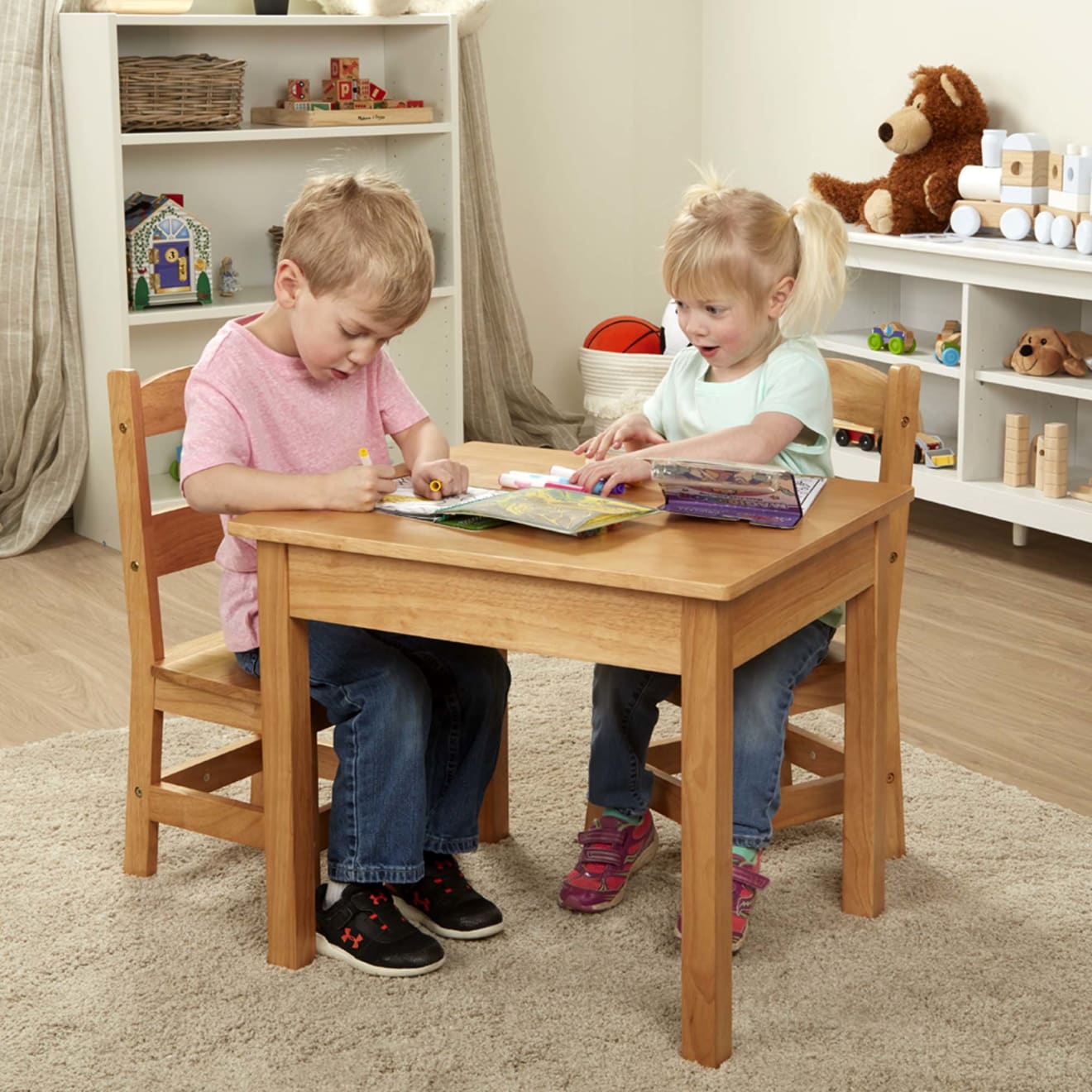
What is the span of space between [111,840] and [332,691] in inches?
22.1

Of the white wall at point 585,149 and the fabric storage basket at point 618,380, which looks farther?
the white wall at point 585,149

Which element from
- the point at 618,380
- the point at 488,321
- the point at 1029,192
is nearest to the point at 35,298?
the point at 488,321

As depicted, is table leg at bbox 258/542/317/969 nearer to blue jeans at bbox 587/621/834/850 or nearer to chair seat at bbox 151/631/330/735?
chair seat at bbox 151/631/330/735

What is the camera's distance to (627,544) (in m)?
1.57

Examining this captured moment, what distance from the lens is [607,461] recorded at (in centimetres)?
177

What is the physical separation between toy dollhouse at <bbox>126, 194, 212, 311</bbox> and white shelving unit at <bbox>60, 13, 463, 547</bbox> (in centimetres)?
7

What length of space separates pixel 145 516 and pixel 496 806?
2.02 ft

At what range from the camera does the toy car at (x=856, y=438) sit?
12.3 feet

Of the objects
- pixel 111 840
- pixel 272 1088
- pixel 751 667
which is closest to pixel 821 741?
pixel 751 667

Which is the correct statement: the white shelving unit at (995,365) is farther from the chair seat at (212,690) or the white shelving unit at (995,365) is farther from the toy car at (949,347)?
the chair seat at (212,690)

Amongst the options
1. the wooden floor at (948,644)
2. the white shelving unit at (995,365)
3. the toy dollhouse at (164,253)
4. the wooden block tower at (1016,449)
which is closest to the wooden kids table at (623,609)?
the wooden floor at (948,644)

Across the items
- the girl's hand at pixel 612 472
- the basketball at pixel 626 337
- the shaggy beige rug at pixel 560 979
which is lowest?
the shaggy beige rug at pixel 560 979

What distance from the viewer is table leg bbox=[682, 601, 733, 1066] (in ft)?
4.84

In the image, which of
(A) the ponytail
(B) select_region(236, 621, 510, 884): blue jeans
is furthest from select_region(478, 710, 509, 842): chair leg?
(A) the ponytail
